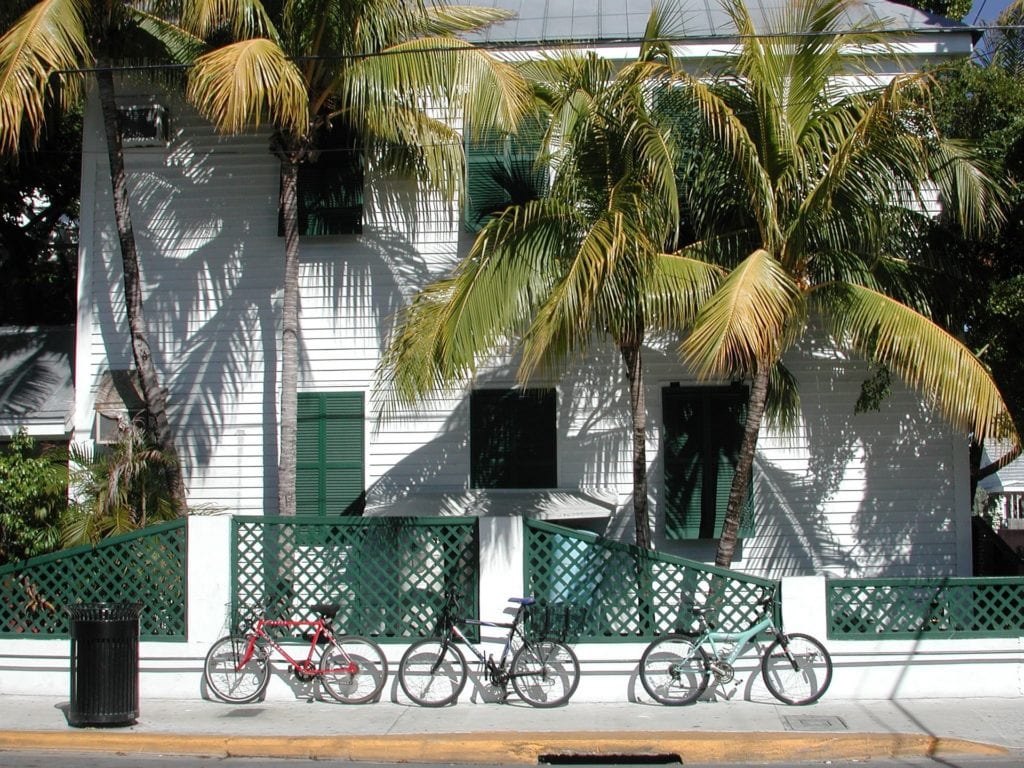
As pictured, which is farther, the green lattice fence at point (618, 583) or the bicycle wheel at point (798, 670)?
the green lattice fence at point (618, 583)

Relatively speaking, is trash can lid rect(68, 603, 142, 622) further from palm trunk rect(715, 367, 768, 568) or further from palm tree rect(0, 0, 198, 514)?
palm trunk rect(715, 367, 768, 568)

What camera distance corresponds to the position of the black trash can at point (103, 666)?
902 cm

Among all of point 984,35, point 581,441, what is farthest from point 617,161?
point 984,35

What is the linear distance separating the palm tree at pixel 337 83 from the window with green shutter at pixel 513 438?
218 centimetres

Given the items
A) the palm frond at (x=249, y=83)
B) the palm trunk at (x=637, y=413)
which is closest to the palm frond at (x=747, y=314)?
the palm trunk at (x=637, y=413)

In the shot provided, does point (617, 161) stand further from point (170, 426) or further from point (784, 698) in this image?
point (170, 426)

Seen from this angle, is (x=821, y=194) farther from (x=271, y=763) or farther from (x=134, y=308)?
(x=134, y=308)

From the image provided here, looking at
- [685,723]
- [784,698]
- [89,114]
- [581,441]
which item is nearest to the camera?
[685,723]

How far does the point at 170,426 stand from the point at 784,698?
770 cm

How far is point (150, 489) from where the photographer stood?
11.6 metres

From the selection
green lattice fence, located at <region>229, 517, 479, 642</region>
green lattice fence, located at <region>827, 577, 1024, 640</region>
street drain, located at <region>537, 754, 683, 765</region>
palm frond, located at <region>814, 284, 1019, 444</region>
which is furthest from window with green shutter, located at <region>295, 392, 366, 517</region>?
palm frond, located at <region>814, 284, 1019, 444</region>

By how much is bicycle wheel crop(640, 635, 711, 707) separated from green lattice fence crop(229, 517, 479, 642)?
1.76 m

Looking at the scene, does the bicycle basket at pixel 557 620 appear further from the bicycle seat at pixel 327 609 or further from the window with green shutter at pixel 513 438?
the window with green shutter at pixel 513 438

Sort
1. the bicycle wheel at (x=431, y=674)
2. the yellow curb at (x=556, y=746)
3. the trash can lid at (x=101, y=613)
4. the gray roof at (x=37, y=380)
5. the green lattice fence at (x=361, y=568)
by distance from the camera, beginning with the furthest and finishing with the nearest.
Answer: the gray roof at (x=37, y=380), the green lattice fence at (x=361, y=568), the bicycle wheel at (x=431, y=674), the trash can lid at (x=101, y=613), the yellow curb at (x=556, y=746)
